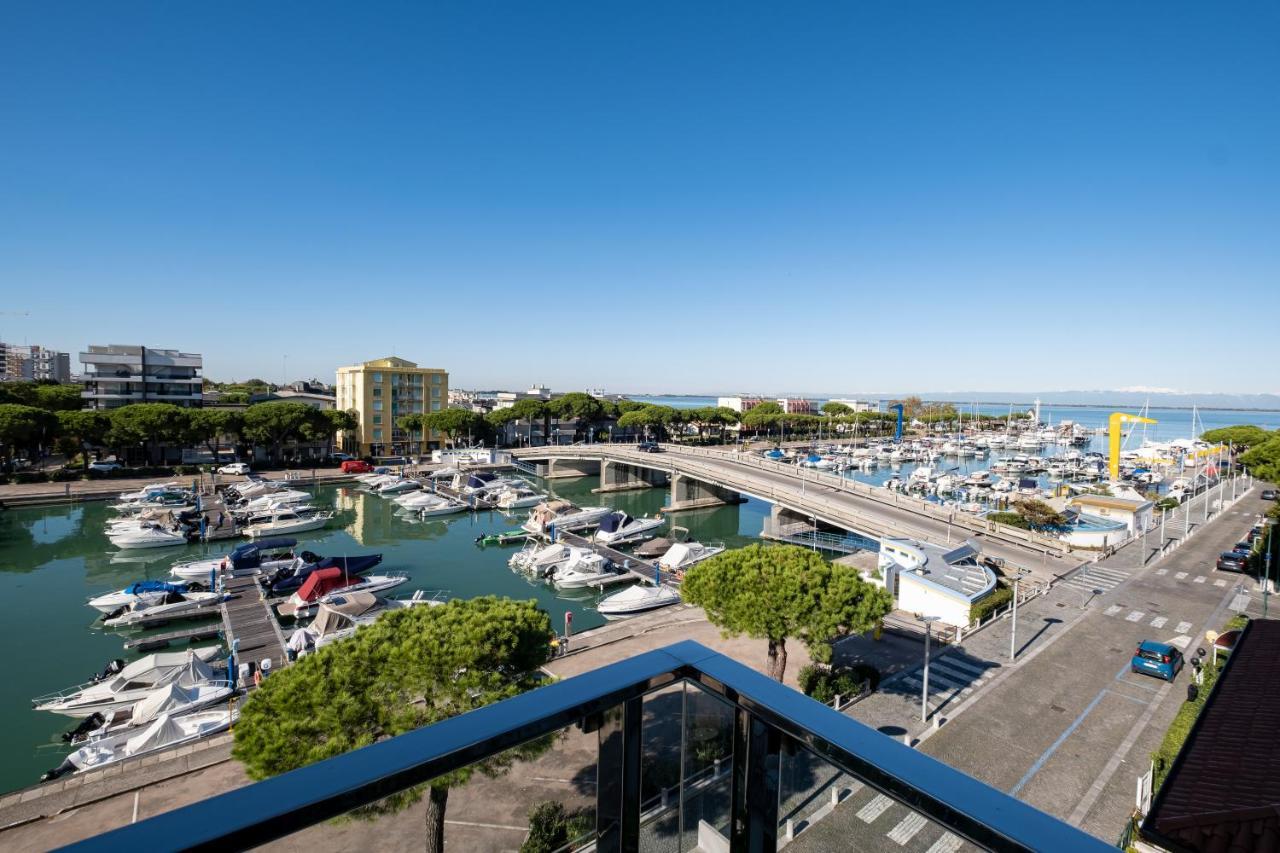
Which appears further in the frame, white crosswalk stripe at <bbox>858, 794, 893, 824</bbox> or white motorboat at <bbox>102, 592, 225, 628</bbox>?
white motorboat at <bbox>102, 592, 225, 628</bbox>

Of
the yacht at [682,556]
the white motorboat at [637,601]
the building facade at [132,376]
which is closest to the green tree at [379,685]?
the white motorboat at [637,601]

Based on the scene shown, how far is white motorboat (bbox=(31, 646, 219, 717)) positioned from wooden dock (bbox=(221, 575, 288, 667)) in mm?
1896

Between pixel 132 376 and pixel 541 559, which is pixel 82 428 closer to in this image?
pixel 132 376

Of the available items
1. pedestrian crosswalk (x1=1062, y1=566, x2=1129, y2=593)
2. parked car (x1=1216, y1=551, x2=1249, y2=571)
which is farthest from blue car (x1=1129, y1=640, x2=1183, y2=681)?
parked car (x1=1216, y1=551, x2=1249, y2=571)

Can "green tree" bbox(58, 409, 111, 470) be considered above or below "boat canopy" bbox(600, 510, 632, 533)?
above

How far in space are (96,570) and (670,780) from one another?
35.9 metres

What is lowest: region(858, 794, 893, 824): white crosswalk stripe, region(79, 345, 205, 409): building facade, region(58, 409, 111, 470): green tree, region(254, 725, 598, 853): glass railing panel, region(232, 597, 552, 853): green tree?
region(232, 597, 552, 853): green tree

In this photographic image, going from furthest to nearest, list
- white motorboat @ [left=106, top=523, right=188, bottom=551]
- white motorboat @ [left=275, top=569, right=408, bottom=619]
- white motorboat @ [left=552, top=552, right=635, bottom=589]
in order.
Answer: white motorboat @ [left=106, top=523, right=188, bottom=551]
white motorboat @ [left=552, top=552, right=635, bottom=589]
white motorboat @ [left=275, top=569, right=408, bottom=619]

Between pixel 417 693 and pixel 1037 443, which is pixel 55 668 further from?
pixel 1037 443

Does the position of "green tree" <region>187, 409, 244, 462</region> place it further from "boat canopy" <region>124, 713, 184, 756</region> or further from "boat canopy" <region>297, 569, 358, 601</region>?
"boat canopy" <region>124, 713, 184, 756</region>

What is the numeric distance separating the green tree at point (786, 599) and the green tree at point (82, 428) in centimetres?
5041

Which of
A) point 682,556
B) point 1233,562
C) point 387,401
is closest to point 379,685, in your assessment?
point 682,556

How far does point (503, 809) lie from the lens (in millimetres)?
2207

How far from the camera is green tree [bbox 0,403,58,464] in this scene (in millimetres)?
41344
